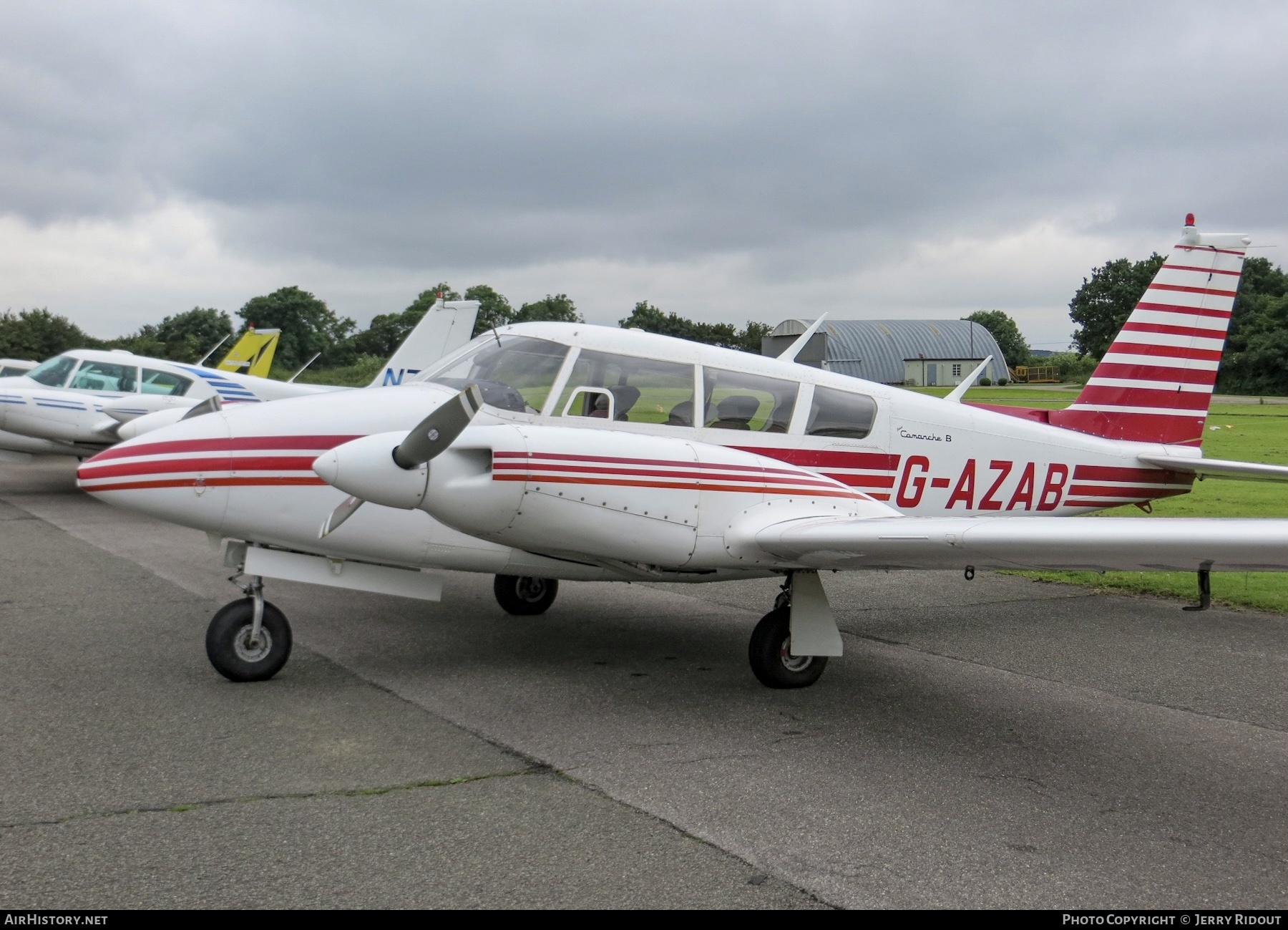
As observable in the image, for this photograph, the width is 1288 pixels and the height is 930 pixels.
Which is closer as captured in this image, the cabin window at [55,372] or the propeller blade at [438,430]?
the propeller blade at [438,430]

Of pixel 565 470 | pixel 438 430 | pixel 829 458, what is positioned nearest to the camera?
pixel 438 430

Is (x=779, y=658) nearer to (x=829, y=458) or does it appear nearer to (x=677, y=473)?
(x=677, y=473)

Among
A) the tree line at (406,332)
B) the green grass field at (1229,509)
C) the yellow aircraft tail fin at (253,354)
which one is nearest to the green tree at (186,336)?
the tree line at (406,332)

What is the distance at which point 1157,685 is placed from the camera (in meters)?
6.37

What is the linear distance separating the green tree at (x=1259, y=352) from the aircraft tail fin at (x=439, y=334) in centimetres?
4768

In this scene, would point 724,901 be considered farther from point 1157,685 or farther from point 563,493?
point 1157,685

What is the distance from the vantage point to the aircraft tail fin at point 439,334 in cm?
1894

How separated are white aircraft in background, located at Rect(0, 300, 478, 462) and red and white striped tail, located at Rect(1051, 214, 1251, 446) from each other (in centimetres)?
1048

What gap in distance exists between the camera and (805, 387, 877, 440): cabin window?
6945 mm

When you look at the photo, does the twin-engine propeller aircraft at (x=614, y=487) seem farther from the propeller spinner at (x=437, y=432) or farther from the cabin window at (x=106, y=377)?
the cabin window at (x=106, y=377)

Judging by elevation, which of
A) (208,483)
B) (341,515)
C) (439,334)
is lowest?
(341,515)

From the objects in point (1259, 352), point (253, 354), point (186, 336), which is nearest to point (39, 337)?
point (186, 336)

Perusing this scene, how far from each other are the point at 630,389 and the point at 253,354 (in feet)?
82.6

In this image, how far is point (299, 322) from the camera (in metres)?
73.6
